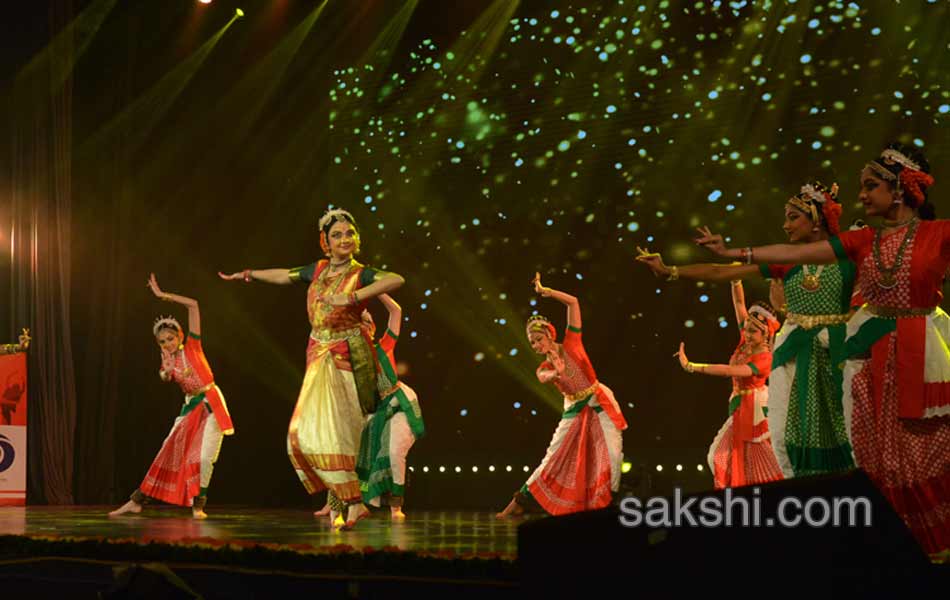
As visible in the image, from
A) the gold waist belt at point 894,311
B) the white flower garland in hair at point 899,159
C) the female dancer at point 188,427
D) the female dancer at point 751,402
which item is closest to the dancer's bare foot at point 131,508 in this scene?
the female dancer at point 188,427

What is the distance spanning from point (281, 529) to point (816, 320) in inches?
120

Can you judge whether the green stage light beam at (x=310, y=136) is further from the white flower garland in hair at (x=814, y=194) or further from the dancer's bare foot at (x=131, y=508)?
the white flower garland in hair at (x=814, y=194)

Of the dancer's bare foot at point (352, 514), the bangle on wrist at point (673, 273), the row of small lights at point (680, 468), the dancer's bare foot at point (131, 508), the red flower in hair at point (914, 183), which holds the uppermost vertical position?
the red flower in hair at point (914, 183)

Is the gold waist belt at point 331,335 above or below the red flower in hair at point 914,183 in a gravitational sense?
below

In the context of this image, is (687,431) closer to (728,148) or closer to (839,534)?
(728,148)

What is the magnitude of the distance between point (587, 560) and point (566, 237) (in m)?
5.87

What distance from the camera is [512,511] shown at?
7.17 meters

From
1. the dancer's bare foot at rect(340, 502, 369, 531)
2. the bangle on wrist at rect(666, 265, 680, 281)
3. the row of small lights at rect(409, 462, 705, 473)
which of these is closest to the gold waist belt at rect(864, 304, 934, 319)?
the bangle on wrist at rect(666, 265, 680, 281)

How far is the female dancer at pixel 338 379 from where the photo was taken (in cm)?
520

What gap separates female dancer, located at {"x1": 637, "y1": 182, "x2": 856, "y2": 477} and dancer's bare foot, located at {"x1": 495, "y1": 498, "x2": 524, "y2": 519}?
122 inches

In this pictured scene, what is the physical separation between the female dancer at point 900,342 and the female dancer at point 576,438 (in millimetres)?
3416

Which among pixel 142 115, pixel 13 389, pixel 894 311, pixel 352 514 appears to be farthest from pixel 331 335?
pixel 142 115

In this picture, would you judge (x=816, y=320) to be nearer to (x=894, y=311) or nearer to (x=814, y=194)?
(x=814, y=194)

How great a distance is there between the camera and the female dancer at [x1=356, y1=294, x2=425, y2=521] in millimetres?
7375
